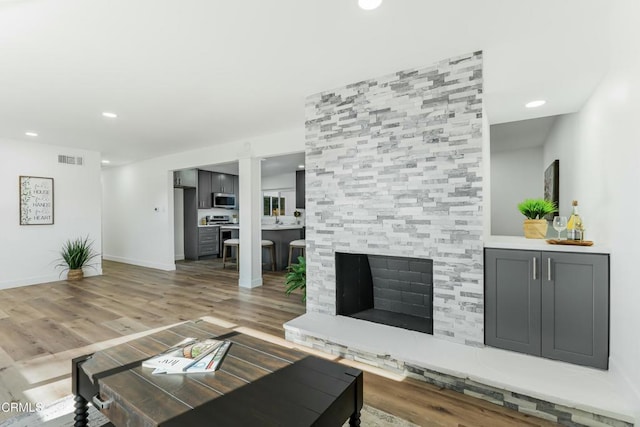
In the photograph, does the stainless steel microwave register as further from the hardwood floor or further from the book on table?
the book on table

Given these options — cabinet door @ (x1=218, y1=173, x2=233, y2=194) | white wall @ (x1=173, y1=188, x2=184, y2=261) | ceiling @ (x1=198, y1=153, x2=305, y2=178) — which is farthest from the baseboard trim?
cabinet door @ (x1=218, y1=173, x2=233, y2=194)

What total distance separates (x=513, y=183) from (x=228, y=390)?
6.30 m

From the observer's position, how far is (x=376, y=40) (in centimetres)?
228

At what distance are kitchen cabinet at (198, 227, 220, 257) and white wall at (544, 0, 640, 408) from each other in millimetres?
7666

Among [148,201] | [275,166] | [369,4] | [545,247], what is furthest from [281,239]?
[369,4]

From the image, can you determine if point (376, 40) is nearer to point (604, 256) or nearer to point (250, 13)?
point (250, 13)

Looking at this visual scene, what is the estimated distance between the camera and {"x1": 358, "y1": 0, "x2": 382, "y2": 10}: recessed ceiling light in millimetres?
1842

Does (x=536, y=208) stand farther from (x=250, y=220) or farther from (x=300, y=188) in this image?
(x=300, y=188)

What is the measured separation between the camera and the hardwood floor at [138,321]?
2.00 metres

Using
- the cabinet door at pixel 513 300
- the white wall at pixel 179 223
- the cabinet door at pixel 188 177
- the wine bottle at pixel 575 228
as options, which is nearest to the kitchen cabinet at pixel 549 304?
the cabinet door at pixel 513 300

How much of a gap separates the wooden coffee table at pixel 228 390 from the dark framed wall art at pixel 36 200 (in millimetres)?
5328

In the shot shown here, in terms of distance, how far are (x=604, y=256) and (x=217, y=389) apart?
2.53m

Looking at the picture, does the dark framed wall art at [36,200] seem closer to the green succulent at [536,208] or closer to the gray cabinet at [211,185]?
the gray cabinet at [211,185]

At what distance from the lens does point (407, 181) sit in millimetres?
2725
